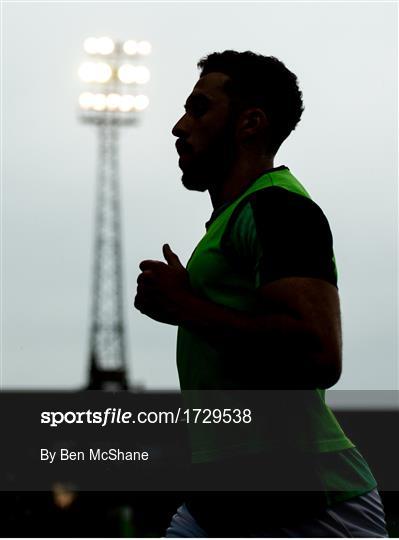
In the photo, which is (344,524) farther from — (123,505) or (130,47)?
(130,47)

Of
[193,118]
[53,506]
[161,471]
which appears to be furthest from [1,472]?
[193,118]

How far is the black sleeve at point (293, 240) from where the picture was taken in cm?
272

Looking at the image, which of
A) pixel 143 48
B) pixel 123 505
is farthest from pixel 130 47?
pixel 123 505

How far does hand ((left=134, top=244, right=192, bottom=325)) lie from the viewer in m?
2.83

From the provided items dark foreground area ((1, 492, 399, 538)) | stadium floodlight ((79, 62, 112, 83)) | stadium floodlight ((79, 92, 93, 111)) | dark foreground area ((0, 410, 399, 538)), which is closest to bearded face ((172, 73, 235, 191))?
dark foreground area ((0, 410, 399, 538))

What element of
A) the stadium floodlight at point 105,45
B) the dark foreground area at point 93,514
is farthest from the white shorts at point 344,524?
the stadium floodlight at point 105,45

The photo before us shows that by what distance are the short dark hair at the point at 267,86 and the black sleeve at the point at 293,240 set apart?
17.8 inches

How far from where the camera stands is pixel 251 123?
3176 mm

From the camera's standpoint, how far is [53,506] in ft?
31.1

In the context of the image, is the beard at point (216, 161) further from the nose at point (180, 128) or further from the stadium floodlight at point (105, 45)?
the stadium floodlight at point (105, 45)

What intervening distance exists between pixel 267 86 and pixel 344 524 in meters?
1.28

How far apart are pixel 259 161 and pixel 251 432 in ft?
2.61

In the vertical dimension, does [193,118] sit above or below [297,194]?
above

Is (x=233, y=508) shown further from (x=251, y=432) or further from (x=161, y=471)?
(x=161, y=471)
